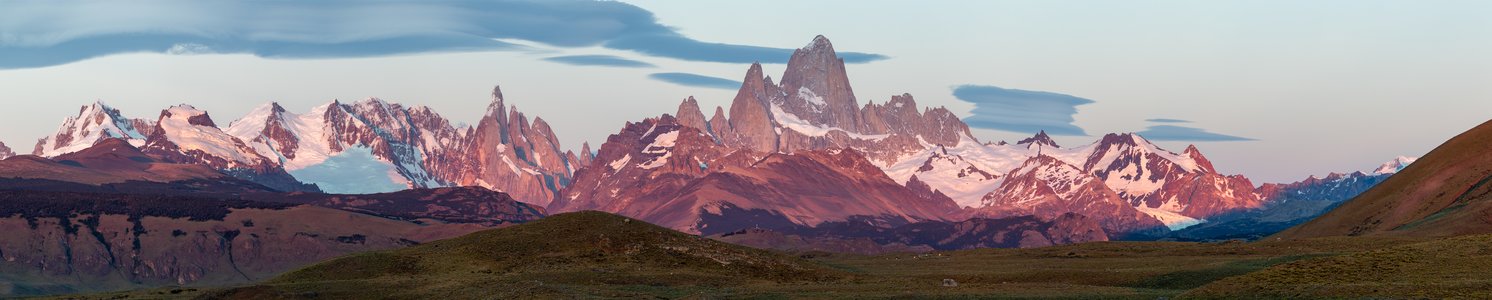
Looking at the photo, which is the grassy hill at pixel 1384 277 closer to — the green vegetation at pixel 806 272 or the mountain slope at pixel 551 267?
the green vegetation at pixel 806 272

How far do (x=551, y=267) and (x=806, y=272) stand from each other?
78.3ft

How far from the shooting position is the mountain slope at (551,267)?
120625mm

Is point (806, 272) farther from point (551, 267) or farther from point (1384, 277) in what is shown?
point (1384, 277)

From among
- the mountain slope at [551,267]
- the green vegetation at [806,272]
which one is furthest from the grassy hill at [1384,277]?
the mountain slope at [551,267]

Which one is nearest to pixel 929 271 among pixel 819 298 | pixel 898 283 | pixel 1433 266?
pixel 898 283

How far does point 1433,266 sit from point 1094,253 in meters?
88.0

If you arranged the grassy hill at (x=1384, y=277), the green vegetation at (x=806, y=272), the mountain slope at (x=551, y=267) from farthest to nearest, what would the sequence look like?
1. the mountain slope at (x=551, y=267)
2. the green vegetation at (x=806, y=272)
3. the grassy hill at (x=1384, y=277)

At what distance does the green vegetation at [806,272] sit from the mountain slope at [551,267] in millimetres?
190

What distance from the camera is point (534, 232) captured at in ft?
508

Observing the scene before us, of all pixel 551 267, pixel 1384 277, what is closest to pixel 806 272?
pixel 551 267

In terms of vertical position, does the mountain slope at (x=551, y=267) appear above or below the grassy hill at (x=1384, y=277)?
below

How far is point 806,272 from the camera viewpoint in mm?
143375

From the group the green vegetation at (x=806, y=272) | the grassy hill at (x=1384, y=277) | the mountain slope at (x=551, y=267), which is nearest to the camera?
the grassy hill at (x=1384, y=277)

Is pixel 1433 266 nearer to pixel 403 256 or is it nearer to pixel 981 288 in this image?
pixel 981 288
